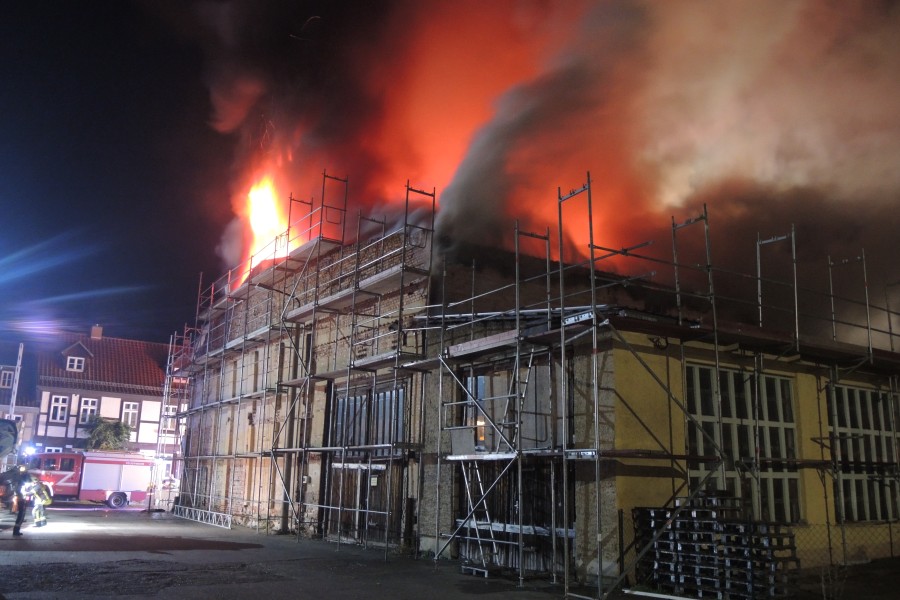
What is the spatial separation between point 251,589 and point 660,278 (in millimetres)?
16282

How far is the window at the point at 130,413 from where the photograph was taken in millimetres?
42400

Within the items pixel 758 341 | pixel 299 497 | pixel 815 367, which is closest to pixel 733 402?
pixel 758 341

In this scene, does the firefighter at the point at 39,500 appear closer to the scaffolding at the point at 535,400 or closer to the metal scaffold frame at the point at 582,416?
the scaffolding at the point at 535,400

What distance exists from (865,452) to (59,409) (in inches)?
1610

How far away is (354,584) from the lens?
11.1 m

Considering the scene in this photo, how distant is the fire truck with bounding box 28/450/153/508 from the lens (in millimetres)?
32438

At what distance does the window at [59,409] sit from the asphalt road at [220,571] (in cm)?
2593

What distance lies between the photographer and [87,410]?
41562mm

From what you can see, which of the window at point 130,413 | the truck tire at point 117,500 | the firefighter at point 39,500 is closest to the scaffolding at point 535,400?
the firefighter at point 39,500

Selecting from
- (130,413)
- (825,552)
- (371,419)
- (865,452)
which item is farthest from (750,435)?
(130,413)

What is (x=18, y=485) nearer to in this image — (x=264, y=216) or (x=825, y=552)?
(x=264, y=216)

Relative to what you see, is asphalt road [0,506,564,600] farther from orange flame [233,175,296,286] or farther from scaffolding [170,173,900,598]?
orange flame [233,175,296,286]

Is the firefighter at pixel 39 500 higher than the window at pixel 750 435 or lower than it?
lower

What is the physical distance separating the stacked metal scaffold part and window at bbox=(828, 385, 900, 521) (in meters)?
4.82
